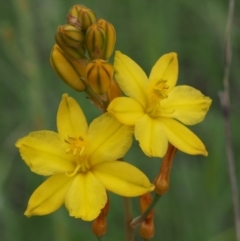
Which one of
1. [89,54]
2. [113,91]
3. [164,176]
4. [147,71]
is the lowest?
[147,71]

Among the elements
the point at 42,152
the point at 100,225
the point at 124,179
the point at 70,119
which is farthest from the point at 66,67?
the point at 100,225

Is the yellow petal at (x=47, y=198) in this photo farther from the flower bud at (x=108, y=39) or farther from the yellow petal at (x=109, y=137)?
the flower bud at (x=108, y=39)

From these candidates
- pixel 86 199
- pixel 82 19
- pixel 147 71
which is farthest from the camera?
pixel 147 71

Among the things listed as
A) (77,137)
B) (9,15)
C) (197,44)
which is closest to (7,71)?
(9,15)

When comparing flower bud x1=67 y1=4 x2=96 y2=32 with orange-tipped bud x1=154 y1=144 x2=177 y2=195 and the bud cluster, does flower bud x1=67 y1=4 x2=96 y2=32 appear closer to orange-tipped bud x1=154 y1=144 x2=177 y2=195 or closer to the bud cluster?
the bud cluster

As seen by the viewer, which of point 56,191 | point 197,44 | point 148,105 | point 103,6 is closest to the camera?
point 56,191

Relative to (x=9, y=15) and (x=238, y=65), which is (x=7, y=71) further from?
(x=238, y=65)

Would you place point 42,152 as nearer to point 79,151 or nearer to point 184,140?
point 79,151

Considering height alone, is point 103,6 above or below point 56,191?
below
